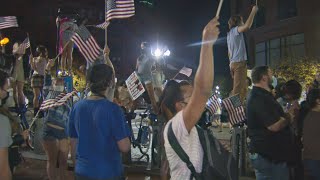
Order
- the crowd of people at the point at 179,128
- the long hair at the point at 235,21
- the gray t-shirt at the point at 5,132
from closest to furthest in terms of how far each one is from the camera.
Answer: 1. the crowd of people at the point at 179,128
2. the gray t-shirt at the point at 5,132
3. the long hair at the point at 235,21

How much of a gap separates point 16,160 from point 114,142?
2.16m

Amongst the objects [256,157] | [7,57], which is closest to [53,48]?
[7,57]

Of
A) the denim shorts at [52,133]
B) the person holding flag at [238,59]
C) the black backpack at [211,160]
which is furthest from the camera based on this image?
the person holding flag at [238,59]

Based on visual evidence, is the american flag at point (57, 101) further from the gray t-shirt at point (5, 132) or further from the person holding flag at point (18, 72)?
the person holding flag at point (18, 72)

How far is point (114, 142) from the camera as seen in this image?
4.60 m

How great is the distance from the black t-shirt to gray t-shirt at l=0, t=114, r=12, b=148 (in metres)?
2.95

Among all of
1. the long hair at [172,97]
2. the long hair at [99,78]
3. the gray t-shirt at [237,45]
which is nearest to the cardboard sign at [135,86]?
the gray t-shirt at [237,45]

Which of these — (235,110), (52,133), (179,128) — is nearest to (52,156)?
(52,133)

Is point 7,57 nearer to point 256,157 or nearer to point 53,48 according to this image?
point 256,157

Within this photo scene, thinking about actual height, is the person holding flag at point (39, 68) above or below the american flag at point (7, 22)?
below

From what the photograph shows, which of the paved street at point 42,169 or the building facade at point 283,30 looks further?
the building facade at point 283,30

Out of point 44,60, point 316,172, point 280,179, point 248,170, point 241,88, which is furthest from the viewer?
point 44,60

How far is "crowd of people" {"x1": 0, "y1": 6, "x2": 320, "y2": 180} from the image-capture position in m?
3.58

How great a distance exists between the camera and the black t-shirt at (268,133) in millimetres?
5414
